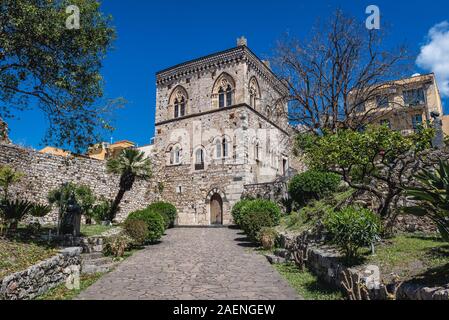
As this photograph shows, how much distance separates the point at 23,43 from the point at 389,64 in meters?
17.9

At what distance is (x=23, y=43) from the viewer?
9266 mm

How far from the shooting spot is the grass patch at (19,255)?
20.4 ft

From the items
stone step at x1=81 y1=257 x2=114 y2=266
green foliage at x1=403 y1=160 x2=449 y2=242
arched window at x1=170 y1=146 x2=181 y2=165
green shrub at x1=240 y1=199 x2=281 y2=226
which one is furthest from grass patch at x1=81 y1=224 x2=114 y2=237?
green foliage at x1=403 y1=160 x2=449 y2=242

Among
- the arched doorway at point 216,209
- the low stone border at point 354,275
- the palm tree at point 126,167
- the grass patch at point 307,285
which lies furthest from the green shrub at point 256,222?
the arched doorway at point 216,209

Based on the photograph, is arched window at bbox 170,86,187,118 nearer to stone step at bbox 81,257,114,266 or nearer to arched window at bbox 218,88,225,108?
arched window at bbox 218,88,225,108

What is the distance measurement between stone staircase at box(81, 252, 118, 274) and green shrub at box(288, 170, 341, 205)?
365 inches

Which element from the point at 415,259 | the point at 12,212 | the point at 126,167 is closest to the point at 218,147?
the point at 126,167

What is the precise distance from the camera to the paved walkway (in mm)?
6180

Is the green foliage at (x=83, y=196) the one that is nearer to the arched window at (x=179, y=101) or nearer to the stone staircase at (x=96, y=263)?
the stone staircase at (x=96, y=263)

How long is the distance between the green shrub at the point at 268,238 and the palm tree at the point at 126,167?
1053cm

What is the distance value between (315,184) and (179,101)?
15.7 metres

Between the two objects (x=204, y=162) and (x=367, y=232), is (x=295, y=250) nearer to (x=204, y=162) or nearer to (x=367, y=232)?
(x=367, y=232)

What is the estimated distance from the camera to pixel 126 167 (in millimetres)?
19938
